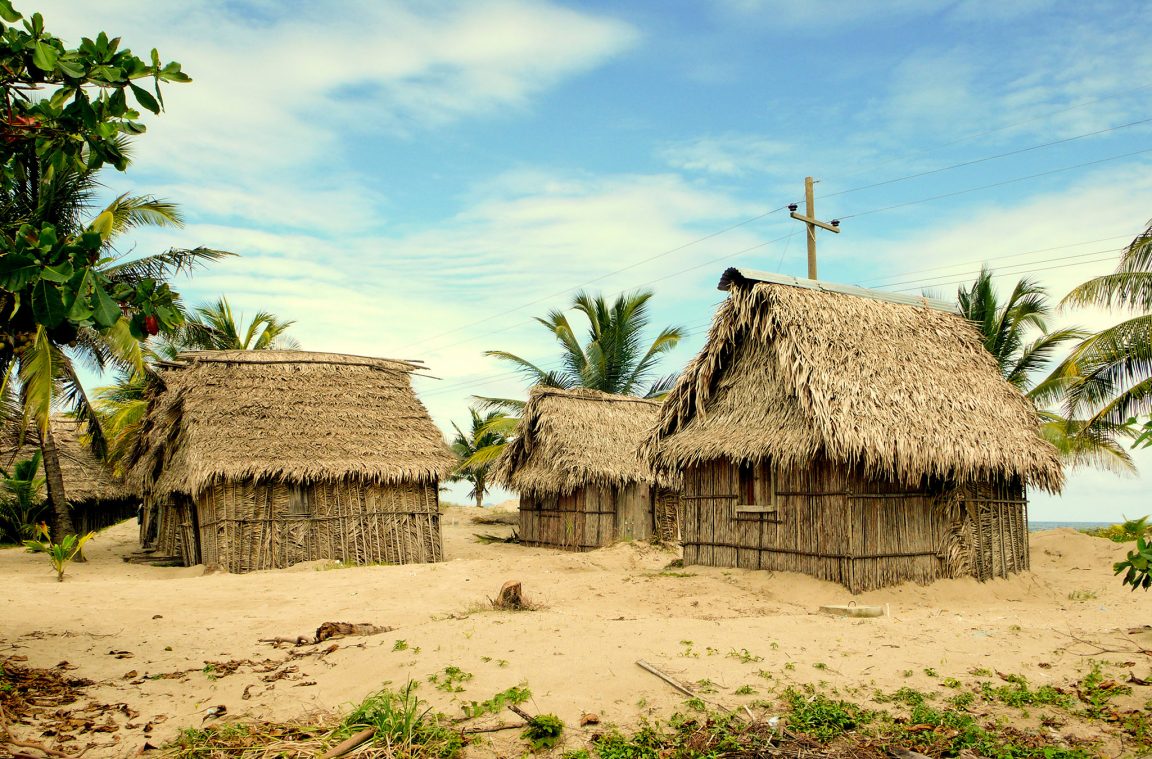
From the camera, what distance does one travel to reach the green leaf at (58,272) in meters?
4.27

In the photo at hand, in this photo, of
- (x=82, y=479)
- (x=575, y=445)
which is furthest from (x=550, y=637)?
(x=82, y=479)

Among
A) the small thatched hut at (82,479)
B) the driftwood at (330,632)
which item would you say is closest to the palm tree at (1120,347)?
the driftwood at (330,632)

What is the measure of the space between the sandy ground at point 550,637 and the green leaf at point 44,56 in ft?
13.2

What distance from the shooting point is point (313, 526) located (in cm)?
1546

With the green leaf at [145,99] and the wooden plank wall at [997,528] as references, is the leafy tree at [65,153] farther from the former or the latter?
the wooden plank wall at [997,528]

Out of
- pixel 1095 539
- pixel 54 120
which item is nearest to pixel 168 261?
pixel 54 120

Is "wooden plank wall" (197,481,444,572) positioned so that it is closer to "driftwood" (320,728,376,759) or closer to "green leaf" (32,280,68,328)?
"driftwood" (320,728,376,759)

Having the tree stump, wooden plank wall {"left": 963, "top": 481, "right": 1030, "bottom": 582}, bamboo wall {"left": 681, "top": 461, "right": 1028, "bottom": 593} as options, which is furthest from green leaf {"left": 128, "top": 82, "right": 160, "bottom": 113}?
wooden plank wall {"left": 963, "top": 481, "right": 1030, "bottom": 582}

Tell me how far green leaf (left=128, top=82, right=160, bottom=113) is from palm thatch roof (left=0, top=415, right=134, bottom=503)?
1958cm

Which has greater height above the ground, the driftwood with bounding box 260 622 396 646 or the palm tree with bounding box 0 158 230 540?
the palm tree with bounding box 0 158 230 540

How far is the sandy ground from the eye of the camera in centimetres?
648

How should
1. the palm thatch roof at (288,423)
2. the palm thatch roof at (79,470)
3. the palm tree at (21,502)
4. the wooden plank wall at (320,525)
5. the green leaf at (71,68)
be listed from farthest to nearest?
the palm thatch roof at (79,470) → the palm tree at (21,502) → the palm thatch roof at (288,423) → the wooden plank wall at (320,525) → the green leaf at (71,68)

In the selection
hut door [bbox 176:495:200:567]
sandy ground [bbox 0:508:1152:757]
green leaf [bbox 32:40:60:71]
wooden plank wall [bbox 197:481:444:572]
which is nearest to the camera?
green leaf [bbox 32:40:60:71]

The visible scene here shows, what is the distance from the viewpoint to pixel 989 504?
470 inches
